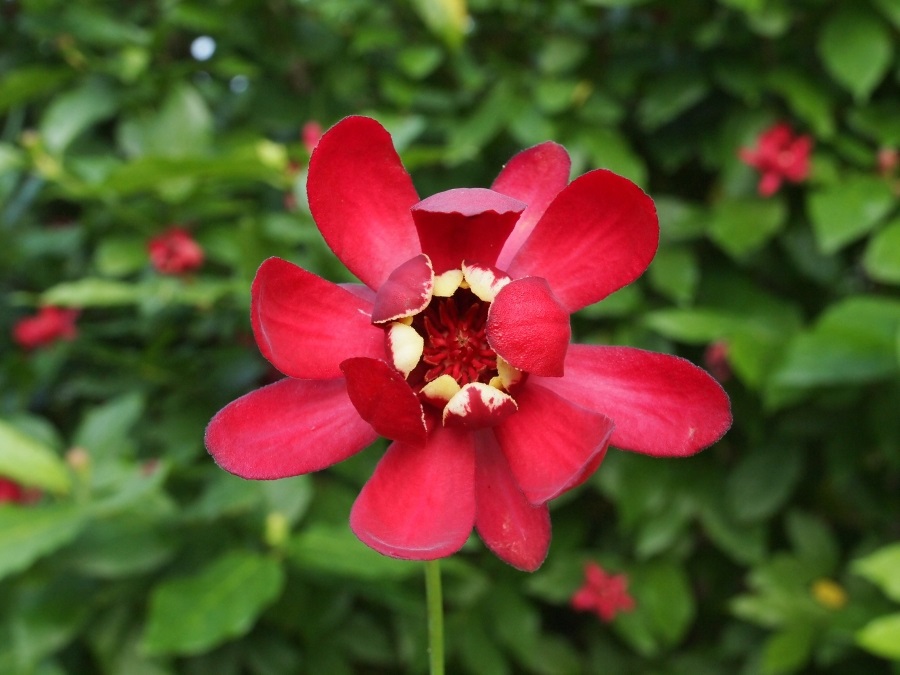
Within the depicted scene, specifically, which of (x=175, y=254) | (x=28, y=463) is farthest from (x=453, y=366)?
(x=175, y=254)

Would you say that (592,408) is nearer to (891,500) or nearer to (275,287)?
(275,287)

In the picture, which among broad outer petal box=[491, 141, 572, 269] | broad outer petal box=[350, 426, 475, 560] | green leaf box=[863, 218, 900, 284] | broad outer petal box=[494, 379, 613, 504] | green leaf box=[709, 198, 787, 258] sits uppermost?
broad outer petal box=[491, 141, 572, 269]

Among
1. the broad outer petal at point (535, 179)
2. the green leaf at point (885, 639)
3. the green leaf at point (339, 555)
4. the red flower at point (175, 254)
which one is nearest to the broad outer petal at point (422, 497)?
the broad outer petal at point (535, 179)

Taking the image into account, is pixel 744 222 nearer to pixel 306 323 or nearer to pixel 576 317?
pixel 576 317

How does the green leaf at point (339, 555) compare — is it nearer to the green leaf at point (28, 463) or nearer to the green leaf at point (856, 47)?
the green leaf at point (28, 463)

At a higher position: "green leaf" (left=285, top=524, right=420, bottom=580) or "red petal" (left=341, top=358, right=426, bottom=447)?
"red petal" (left=341, top=358, right=426, bottom=447)

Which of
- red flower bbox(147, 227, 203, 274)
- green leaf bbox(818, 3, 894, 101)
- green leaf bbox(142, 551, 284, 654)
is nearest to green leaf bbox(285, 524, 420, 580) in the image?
green leaf bbox(142, 551, 284, 654)

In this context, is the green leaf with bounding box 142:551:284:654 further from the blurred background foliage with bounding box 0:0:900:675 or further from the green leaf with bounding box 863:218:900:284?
the green leaf with bounding box 863:218:900:284
